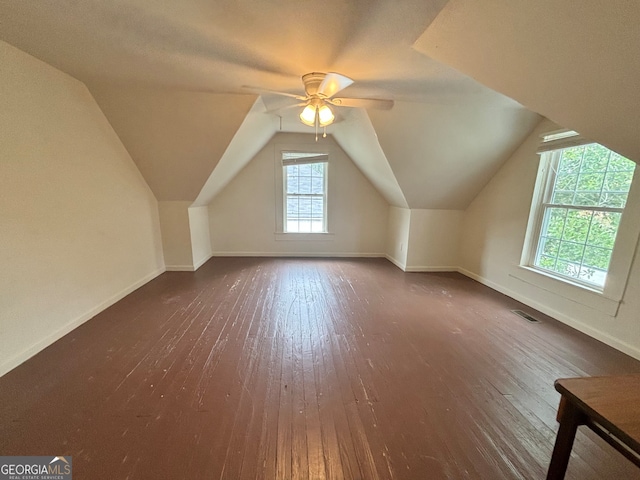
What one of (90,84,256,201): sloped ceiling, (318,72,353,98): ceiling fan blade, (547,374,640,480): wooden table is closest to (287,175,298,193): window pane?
(90,84,256,201): sloped ceiling

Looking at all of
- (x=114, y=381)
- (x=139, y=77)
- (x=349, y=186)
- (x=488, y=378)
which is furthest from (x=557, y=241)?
(x=139, y=77)

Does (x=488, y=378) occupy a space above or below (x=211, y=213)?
below

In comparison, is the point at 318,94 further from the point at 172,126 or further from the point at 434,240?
the point at 434,240

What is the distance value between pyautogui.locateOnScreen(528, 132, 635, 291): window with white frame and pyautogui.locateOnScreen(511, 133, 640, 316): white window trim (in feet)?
0.07

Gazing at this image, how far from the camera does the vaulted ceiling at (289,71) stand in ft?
4.50

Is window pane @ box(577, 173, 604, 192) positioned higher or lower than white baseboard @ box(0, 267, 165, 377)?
higher

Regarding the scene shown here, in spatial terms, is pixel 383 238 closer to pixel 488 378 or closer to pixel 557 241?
pixel 557 241

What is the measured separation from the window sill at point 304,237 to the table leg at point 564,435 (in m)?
4.40

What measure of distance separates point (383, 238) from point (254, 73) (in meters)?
3.94

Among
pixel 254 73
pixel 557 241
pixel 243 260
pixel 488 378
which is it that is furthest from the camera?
pixel 243 260

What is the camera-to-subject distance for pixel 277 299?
10.4 feet

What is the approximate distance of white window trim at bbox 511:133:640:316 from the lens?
219 cm

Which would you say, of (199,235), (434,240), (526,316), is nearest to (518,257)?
(526,316)

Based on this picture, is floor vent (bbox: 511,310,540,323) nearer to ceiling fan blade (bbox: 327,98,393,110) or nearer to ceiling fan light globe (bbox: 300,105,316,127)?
ceiling fan blade (bbox: 327,98,393,110)
